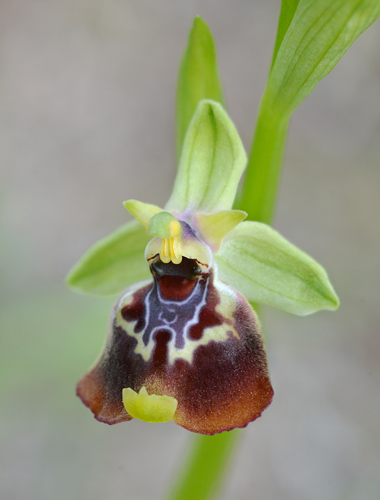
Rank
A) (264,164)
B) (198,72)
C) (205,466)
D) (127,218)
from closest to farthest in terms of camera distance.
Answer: (264,164) → (198,72) → (205,466) → (127,218)

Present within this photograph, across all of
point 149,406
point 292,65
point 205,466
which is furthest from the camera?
point 205,466

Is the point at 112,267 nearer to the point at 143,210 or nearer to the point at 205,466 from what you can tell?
the point at 143,210

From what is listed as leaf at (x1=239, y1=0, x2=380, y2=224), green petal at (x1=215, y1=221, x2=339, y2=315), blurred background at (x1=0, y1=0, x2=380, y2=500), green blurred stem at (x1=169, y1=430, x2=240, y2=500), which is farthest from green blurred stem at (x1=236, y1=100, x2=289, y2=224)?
blurred background at (x1=0, y1=0, x2=380, y2=500)

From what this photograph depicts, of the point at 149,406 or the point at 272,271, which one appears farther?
the point at 272,271

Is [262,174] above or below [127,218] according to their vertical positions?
above

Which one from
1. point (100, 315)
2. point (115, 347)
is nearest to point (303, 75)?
point (115, 347)

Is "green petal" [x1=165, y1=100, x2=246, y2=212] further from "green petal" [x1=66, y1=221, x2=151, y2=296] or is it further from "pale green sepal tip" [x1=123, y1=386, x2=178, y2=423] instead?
"pale green sepal tip" [x1=123, y1=386, x2=178, y2=423]

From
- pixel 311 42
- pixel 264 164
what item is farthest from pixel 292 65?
pixel 264 164
